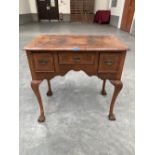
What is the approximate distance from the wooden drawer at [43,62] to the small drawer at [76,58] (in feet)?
0.28

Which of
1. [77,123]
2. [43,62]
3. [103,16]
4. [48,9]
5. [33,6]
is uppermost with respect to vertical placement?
[33,6]

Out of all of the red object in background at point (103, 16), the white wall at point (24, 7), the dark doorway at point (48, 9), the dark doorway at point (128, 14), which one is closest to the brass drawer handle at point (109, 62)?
the dark doorway at point (128, 14)

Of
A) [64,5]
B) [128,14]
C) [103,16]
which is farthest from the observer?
[64,5]

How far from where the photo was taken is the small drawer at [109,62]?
0.99 m

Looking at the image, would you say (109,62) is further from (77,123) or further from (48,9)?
(48,9)

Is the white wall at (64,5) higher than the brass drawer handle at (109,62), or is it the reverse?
the white wall at (64,5)

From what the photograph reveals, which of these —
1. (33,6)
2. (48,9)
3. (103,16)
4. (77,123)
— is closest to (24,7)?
(33,6)

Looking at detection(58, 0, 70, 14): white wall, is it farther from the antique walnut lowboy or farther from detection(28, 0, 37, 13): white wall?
the antique walnut lowboy

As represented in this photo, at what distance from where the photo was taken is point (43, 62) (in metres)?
1.01

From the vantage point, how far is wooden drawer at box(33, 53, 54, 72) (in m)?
0.98

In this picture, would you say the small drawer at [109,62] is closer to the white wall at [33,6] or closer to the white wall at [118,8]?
the white wall at [118,8]

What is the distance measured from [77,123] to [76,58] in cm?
70
